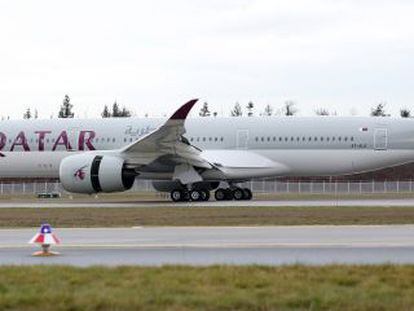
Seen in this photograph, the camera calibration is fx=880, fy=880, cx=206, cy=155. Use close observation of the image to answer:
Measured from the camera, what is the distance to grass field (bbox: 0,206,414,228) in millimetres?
23094

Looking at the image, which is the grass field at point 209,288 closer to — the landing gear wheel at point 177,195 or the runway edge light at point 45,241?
the runway edge light at point 45,241

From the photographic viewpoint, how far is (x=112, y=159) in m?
34.3

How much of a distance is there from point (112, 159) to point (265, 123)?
7.88 meters

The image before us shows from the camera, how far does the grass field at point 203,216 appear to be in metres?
23.1

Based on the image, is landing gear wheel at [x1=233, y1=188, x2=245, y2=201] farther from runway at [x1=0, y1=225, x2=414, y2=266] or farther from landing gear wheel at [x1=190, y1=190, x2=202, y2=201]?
runway at [x1=0, y1=225, x2=414, y2=266]

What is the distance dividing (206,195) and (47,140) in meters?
7.90

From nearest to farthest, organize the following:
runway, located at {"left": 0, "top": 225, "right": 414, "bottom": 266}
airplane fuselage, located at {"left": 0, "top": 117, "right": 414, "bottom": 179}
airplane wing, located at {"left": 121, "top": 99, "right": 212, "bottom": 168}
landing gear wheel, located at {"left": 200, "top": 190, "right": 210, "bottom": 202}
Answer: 1. runway, located at {"left": 0, "top": 225, "right": 414, "bottom": 266}
2. airplane wing, located at {"left": 121, "top": 99, "right": 212, "bottom": 168}
3. landing gear wheel, located at {"left": 200, "top": 190, "right": 210, "bottom": 202}
4. airplane fuselage, located at {"left": 0, "top": 117, "right": 414, "bottom": 179}

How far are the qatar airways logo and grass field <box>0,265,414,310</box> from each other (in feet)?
89.5

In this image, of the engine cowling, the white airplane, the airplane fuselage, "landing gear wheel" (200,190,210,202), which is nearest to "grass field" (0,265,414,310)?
the engine cowling

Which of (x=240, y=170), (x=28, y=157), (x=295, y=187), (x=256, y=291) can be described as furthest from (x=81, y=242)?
(x=295, y=187)

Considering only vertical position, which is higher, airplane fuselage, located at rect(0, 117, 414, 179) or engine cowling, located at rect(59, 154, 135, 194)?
airplane fuselage, located at rect(0, 117, 414, 179)

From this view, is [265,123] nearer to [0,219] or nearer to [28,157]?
[28,157]

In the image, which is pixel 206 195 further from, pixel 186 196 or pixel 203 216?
pixel 203 216

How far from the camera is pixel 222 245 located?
1634 cm
